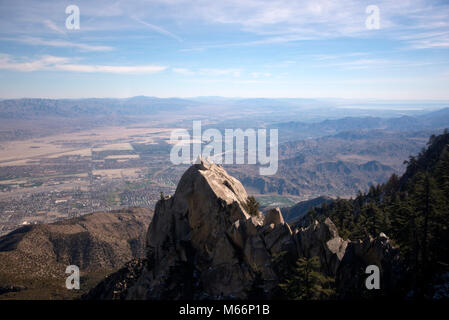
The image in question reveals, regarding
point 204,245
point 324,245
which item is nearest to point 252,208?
point 204,245

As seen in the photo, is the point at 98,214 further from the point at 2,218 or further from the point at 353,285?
the point at 353,285

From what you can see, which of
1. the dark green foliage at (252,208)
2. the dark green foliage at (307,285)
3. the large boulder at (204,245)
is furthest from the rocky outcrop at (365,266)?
the dark green foliage at (252,208)

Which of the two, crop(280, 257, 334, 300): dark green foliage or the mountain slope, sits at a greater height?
crop(280, 257, 334, 300): dark green foliage

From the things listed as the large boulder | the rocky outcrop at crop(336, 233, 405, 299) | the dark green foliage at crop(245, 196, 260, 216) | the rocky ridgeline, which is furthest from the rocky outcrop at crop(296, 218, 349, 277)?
the dark green foliage at crop(245, 196, 260, 216)

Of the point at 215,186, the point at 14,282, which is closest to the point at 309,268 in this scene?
the point at 215,186

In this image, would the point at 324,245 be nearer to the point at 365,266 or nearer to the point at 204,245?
the point at 365,266

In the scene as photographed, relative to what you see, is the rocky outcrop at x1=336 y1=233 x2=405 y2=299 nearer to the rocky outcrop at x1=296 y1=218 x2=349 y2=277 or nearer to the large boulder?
the rocky outcrop at x1=296 y1=218 x2=349 y2=277

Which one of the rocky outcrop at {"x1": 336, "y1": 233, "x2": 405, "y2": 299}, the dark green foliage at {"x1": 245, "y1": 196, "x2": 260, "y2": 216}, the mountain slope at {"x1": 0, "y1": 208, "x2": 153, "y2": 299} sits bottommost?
the mountain slope at {"x1": 0, "y1": 208, "x2": 153, "y2": 299}
